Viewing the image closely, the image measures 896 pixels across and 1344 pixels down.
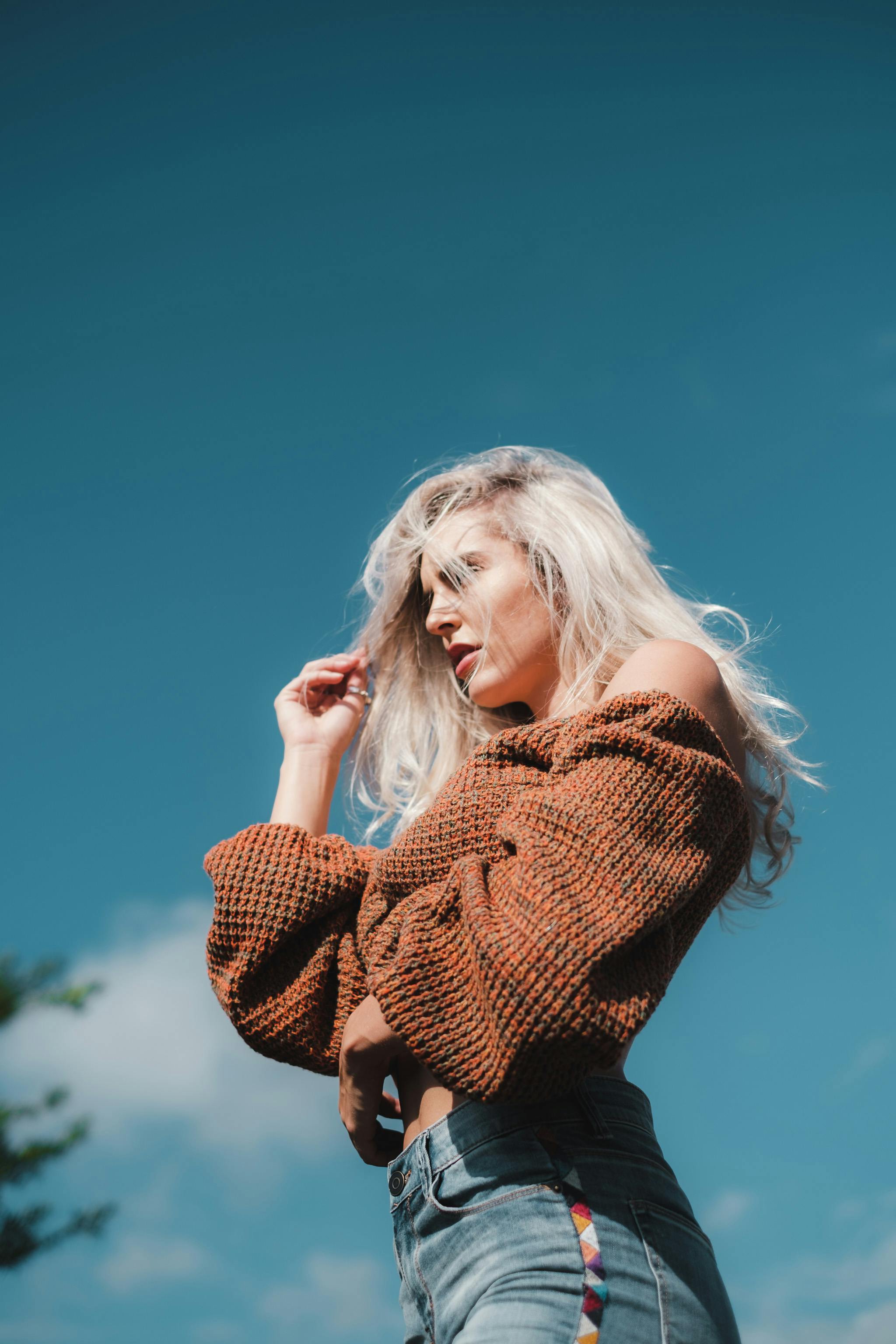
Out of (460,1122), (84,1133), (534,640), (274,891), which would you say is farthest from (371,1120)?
(84,1133)

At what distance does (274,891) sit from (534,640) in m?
1.21

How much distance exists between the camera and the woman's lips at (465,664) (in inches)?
131

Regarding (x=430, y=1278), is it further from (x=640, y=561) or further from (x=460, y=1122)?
(x=640, y=561)

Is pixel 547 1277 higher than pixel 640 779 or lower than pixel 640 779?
lower

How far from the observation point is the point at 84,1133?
7562 millimetres

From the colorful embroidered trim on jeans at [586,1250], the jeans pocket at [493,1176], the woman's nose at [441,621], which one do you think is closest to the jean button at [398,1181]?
the jeans pocket at [493,1176]

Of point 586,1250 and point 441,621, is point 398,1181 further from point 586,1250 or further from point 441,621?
point 441,621

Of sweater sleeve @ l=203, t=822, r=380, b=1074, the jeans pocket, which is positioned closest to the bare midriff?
the jeans pocket

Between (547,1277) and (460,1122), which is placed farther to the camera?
(460,1122)

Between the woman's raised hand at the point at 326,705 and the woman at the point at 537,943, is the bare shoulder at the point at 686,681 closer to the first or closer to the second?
the woman at the point at 537,943

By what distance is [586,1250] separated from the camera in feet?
5.86

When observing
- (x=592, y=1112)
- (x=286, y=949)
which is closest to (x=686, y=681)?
(x=592, y=1112)

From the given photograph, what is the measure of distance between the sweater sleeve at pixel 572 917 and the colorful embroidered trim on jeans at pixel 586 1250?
0.27 meters

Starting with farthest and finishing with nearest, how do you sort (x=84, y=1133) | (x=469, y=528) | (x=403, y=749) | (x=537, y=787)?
(x=84, y=1133)
(x=403, y=749)
(x=469, y=528)
(x=537, y=787)
